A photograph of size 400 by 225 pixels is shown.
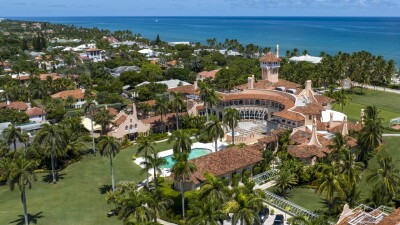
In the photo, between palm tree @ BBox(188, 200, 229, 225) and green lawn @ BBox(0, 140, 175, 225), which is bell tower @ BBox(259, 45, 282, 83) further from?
palm tree @ BBox(188, 200, 229, 225)

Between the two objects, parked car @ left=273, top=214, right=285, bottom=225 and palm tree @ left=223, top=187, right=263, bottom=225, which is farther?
parked car @ left=273, top=214, right=285, bottom=225

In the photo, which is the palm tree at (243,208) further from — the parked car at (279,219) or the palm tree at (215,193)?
the parked car at (279,219)

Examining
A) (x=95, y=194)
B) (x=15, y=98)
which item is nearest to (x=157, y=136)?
(x=95, y=194)

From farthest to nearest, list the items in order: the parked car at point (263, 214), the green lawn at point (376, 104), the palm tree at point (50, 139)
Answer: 1. the green lawn at point (376, 104)
2. the palm tree at point (50, 139)
3. the parked car at point (263, 214)

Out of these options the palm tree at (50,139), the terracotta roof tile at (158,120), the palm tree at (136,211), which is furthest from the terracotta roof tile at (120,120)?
the palm tree at (136,211)

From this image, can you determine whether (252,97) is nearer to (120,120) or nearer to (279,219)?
(120,120)

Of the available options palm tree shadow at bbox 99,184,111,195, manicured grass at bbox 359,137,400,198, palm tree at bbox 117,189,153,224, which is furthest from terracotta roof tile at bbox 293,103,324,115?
palm tree at bbox 117,189,153,224

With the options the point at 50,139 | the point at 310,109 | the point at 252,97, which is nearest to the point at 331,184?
the point at 310,109
